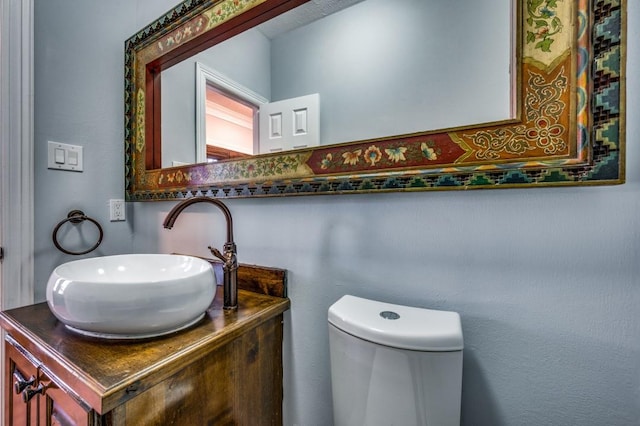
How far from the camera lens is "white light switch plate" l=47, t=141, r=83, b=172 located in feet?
3.47

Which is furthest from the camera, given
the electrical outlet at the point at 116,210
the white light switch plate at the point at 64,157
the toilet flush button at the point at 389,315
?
the electrical outlet at the point at 116,210

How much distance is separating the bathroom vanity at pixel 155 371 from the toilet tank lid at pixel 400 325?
0.26 meters

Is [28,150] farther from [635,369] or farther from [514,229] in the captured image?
[635,369]

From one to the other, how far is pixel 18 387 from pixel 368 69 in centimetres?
123

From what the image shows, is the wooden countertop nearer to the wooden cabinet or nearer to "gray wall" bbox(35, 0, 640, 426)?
the wooden cabinet

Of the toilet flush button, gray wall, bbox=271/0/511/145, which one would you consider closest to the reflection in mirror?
gray wall, bbox=271/0/511/145

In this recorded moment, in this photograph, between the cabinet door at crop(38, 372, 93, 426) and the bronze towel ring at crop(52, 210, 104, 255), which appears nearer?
the cabinet door at crop(38, 372, 93, 426)

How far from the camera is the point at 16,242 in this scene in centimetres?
98

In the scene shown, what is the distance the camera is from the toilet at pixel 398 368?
0.51 m

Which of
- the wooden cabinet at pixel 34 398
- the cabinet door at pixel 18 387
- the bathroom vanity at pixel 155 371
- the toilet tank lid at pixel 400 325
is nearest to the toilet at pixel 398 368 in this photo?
the toilet tank lid at pixel 400 325

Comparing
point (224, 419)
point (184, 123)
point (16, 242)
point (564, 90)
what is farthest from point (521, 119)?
point (16, 242)

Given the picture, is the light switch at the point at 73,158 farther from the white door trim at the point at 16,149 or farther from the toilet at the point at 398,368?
the toilet at the point at 398,368

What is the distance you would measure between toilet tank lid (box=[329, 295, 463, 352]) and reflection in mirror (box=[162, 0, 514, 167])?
1.44 ft

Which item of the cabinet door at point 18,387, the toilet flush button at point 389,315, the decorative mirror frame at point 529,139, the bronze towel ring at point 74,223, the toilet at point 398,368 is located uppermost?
the decorative mirror frame at point 529,139
